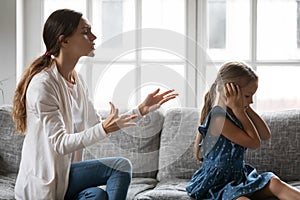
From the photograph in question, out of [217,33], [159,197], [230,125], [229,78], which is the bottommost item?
[159,197]

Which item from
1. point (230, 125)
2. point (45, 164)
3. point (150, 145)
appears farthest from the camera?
point (150, 145)

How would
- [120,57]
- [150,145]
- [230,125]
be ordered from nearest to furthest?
[230,125] → [150,145] → [120,57]

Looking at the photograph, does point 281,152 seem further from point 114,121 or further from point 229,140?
point 114,121

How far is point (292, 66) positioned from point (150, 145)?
1.08 metres

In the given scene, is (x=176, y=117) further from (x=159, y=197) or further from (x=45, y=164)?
(x=45, y=164)

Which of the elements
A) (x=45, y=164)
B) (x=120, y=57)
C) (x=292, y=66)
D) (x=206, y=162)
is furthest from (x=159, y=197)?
(x=292, y=66)

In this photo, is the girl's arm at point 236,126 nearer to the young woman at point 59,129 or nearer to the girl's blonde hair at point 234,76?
the girl's blonde hair at point 234,76

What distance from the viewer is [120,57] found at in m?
3.75

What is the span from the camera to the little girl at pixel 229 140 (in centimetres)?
271

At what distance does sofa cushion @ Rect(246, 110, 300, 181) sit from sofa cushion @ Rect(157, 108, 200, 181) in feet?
0.99

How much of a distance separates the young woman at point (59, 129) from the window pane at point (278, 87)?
4.25 feet

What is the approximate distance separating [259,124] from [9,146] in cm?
Answer: 132

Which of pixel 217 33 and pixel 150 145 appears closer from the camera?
pixel 150 145

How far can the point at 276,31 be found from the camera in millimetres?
3795
